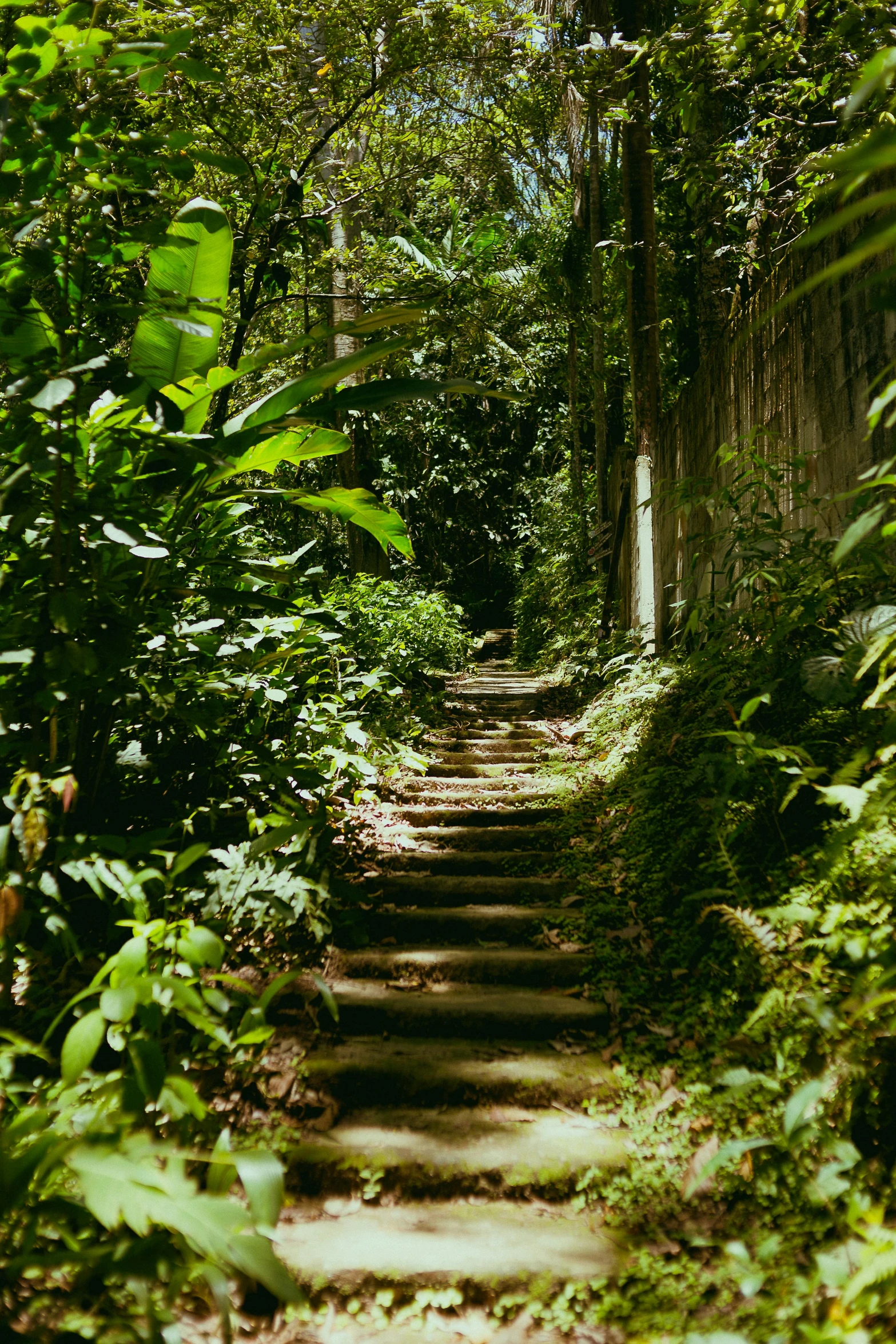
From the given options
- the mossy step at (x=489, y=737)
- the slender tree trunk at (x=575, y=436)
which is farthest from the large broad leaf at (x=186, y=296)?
the slender tree trunk at (x=575, y=436)

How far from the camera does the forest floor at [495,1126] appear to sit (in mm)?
1823

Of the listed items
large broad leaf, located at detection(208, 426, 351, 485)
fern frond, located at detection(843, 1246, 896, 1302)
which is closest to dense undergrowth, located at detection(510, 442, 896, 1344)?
fern frond, located at detection(843, 1246, 896, 1302)

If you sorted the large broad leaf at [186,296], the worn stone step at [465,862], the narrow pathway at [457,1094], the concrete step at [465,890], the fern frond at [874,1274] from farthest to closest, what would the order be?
1. the worn stone step at [465,862]
2. the concrete step at [465,890]
3. the large broad leaf at [186,296]
4. the narrow pathway at [457,1094]
5. the fern frond at [874,1274]

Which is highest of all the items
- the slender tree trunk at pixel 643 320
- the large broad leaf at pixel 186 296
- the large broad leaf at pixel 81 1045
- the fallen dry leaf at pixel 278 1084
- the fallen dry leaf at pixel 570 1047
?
the slender tree trunk at pixel 643 320

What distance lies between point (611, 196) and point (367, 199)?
20.6ft

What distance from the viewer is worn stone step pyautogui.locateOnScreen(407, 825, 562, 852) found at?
13.1 feet

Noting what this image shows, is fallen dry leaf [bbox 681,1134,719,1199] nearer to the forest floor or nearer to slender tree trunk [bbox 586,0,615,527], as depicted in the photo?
the forest floor

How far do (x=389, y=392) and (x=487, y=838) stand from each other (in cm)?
228

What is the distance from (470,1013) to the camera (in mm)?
2762

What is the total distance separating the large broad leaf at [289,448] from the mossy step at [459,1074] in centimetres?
201

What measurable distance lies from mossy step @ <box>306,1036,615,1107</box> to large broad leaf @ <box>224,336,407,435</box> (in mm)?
2130

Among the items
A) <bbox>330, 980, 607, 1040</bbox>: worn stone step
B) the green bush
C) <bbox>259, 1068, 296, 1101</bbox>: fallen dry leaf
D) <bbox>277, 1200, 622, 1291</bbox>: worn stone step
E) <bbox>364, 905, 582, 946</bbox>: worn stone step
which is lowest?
<bbox>277, 1200, 622, 1291</bbox>: worn stone step

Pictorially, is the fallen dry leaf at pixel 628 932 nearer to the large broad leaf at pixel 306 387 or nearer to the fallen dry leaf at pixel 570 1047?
the fallen dry leaf at pixel 570 1047

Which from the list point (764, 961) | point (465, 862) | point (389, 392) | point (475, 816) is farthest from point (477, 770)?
point (764, 961)
